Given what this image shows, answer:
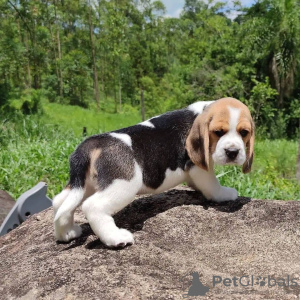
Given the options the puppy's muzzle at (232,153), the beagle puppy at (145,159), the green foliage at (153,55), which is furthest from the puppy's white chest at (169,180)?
the green foliage at (153,55)

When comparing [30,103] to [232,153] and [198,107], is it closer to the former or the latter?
[198,107]

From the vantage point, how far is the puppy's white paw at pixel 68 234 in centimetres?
170

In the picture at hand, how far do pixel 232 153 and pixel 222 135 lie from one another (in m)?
0.10

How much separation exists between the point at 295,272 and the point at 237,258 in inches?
9.5

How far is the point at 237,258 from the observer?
1.62m

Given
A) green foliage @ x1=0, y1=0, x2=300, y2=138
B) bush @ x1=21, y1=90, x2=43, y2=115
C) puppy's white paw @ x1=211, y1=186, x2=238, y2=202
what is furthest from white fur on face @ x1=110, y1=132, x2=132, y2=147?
bush @ x1=21, y1=90, x2=43, y2=115

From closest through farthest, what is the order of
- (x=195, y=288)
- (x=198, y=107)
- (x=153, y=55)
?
(x=195, y=288) → (x=198, y=107) → (x=153, y=55)

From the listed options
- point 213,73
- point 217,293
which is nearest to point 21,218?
point 217,293

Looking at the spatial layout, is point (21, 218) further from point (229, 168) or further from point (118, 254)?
point (229, 168)

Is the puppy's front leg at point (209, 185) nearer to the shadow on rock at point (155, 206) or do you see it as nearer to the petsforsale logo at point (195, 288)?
the shadow on rock at point (155, 206)

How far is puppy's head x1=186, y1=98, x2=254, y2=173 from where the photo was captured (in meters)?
1.70

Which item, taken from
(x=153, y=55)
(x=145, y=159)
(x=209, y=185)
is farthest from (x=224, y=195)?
(x=153, y=55)

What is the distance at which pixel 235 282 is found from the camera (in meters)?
1.41

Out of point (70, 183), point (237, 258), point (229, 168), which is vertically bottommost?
point (229, 168)
